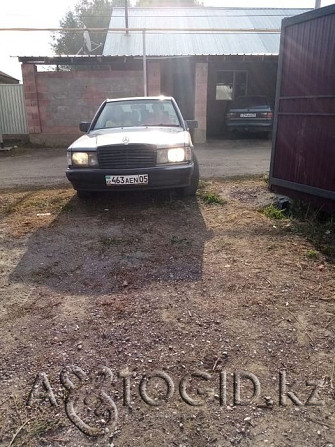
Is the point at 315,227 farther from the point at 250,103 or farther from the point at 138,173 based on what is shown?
the point at 250,103

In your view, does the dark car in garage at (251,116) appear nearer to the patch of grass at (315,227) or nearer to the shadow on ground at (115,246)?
the shadow on ground at (115,246)

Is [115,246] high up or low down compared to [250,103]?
down

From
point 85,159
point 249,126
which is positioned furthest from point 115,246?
point 249,126

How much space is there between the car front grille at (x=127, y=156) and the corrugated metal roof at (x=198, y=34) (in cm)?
852

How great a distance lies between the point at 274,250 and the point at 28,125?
11834mm

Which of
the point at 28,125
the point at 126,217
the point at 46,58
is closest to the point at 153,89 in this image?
the point at 46,58

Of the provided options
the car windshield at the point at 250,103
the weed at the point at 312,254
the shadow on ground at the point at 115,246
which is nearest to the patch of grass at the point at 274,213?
the shadow on ground at the point at 115,246

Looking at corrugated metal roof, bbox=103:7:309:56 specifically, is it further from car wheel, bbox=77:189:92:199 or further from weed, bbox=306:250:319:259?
weed, bbox=306:250:319:259

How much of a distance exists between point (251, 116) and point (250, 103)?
0.69 meters

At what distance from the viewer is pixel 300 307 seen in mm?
2748

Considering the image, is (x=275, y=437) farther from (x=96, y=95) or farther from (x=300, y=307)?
(x=96, y=95)

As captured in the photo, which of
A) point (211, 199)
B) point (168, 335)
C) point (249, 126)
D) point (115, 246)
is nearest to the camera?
point (168, 335)

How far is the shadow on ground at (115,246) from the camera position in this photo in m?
3.28

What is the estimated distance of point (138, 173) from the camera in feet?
15.7
